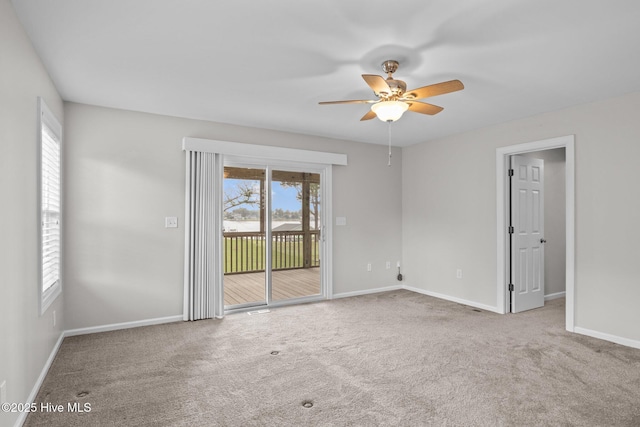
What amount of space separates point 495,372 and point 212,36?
3.28 meters

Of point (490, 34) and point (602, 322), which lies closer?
point (490, 34)

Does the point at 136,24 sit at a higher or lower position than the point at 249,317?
higher

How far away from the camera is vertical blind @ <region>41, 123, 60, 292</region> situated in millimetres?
2896

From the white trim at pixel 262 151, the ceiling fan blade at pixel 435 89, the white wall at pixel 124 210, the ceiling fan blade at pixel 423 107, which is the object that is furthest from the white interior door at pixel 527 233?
the white wall at pixel 124 210

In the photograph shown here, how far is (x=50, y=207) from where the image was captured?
10.3 feet

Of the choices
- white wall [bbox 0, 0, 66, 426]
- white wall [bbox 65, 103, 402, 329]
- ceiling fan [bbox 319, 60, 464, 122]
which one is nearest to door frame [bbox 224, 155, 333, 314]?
white wall [bbox 65, 103, 402, 329]

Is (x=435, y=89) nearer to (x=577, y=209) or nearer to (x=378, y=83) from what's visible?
(x=378, y=83)

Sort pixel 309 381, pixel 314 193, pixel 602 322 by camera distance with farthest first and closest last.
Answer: pixel 314 193 < pixel 602 322 < pixel 309 381

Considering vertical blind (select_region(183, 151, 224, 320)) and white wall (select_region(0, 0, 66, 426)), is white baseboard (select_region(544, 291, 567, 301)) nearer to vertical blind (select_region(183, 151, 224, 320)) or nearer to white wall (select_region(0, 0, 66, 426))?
vertical blind (select_region(183, 151, 224, 320))

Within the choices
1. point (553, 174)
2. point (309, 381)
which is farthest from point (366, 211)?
point (309, 381)

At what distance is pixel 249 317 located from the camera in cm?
441

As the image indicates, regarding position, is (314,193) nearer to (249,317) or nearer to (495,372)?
(249,317)

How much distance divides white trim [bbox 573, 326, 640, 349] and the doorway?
311 centimetres

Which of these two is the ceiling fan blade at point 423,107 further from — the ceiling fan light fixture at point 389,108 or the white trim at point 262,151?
the white trim at point 262,151
